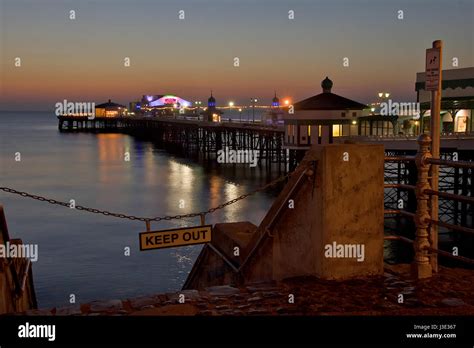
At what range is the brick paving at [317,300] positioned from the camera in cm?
573

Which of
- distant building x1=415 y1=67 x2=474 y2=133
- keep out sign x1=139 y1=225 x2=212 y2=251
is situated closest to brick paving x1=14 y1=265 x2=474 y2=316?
keep out sign x1=139 y1=225 x2=212 y2=251

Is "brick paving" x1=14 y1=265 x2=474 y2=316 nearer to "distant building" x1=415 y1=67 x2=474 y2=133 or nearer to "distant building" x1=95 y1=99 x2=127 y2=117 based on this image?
"distant building" x1=415 y1=67 x2=474 y2=133

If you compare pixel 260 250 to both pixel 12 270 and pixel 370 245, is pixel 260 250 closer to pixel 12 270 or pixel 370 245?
pixel 370 245

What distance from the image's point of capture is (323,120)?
138 ft

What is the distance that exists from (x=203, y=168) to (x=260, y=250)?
50.6 m

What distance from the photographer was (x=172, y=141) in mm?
107812

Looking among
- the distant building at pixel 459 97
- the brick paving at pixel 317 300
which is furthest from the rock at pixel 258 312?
the distant building at pixel 459 97

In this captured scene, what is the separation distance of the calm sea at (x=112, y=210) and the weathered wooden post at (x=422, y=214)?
13.0 m

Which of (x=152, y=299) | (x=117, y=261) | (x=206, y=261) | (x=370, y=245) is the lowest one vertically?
(x=117, y=261)

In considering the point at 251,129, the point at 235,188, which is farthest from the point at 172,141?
the point at 235,188

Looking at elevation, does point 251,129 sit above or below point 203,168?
above

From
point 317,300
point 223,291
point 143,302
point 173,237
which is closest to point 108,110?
point 173,237

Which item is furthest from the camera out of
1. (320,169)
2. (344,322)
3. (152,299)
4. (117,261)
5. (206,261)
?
(117,261)

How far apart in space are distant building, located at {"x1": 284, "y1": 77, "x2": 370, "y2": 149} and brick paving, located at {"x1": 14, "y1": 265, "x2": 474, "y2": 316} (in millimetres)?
35504
